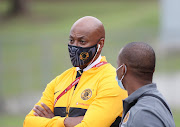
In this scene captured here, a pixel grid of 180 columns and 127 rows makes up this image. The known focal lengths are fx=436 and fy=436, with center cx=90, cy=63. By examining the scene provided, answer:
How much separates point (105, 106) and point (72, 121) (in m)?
0.36

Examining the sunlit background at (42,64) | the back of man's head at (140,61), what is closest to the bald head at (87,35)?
the back of man's head at (140,61)

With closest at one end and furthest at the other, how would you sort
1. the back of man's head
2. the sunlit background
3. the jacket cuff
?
the back of man's head, the jacket cuff, the sunlit background

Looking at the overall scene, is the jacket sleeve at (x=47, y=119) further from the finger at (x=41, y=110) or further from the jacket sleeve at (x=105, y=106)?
the jacket sleeve at (x=105, y=106)

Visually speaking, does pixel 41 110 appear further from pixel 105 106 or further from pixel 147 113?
pixel 147 113

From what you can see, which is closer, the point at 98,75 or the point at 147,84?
the point at 147,84

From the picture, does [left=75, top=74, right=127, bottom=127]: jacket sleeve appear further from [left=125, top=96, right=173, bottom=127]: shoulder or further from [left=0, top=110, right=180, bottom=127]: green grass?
[left=0, top=110, right=180, bottom=127]: green grass

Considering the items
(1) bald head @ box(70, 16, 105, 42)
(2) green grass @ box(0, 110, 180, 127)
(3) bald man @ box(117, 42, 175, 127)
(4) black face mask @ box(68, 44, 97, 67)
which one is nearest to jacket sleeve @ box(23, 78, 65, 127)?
(4) black face mask @ box(68, 44, 97, 67)

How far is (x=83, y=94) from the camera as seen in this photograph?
438 cm

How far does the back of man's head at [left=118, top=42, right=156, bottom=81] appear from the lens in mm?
3754

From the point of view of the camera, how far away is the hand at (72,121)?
427 centimetres

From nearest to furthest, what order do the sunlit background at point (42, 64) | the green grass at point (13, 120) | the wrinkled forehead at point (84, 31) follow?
the wrinkled forehead at point (84, 31)
the green grass at point (13, 120)
the sunlit background at point (42, 64)

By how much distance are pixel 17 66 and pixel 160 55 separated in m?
4.52

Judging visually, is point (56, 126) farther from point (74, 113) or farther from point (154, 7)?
point (154, 7)

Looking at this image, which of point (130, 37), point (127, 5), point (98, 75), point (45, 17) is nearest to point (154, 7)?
point (127, 5)
